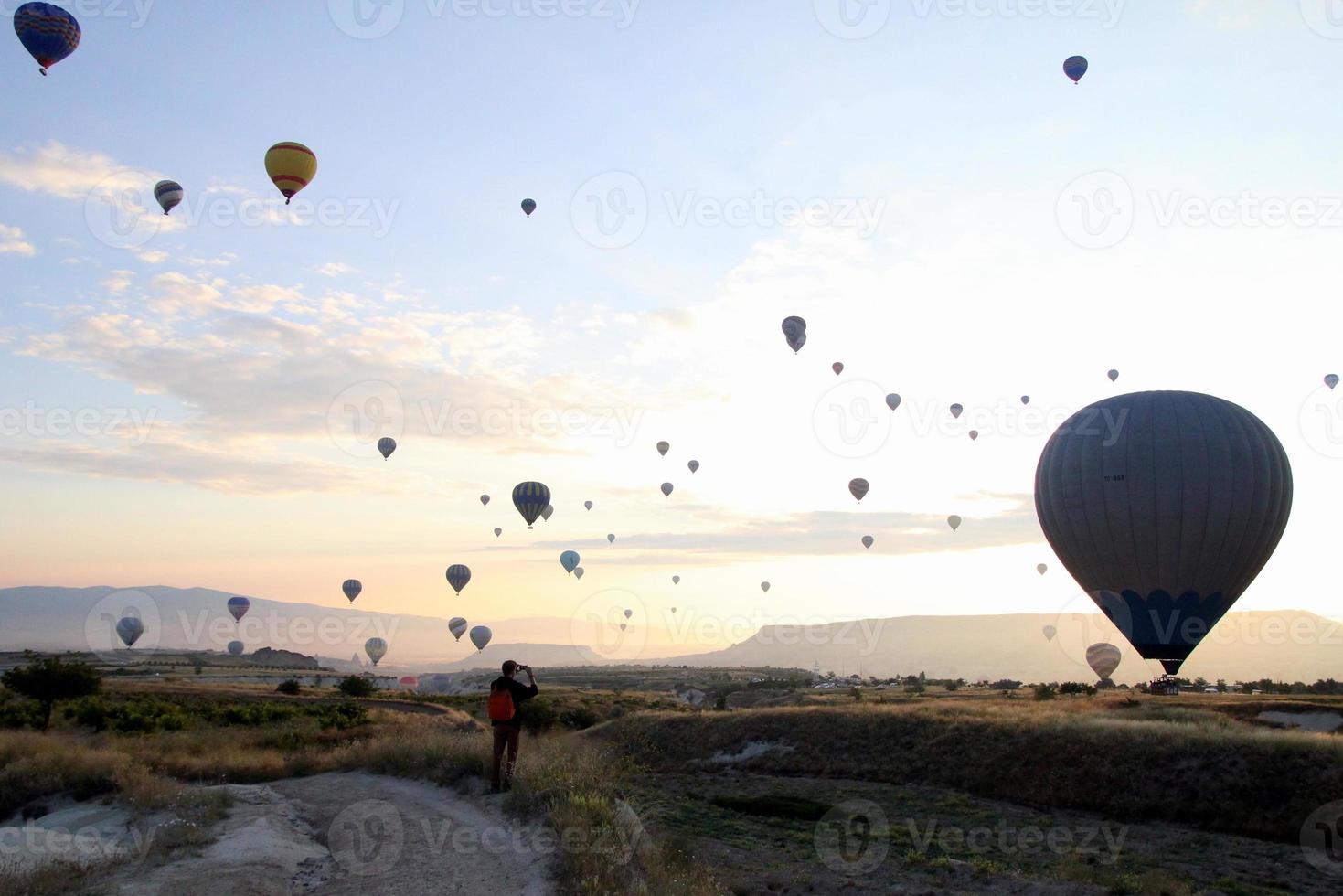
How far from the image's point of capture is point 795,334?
48031mm

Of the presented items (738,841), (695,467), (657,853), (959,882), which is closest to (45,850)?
(657,853)

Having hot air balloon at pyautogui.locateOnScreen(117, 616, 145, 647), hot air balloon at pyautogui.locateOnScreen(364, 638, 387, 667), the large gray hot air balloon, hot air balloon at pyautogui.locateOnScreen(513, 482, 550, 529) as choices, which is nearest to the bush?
hot air balloon at pyautogui.locateOnScreen(364, 638, 387, 667)

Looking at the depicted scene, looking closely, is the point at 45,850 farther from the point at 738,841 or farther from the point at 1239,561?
the point at 1239,561

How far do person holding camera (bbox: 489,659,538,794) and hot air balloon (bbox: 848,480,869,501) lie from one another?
138 ft

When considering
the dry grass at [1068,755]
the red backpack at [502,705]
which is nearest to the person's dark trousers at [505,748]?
the red backpack at [502,705]

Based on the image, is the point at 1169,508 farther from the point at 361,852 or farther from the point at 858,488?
the point at 361,852

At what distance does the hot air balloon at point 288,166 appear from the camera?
1416 inches

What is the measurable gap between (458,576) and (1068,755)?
4037cm

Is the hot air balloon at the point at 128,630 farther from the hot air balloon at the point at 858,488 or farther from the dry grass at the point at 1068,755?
the hot air balloon at the point at 858,488

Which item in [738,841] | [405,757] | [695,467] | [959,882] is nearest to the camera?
[959,882]

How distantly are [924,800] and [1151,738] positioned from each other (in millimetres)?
7721

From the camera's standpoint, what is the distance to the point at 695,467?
67625 mm

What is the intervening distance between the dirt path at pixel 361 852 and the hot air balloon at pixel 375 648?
65.0 metres

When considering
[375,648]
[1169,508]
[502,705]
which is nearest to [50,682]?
[502,705]
